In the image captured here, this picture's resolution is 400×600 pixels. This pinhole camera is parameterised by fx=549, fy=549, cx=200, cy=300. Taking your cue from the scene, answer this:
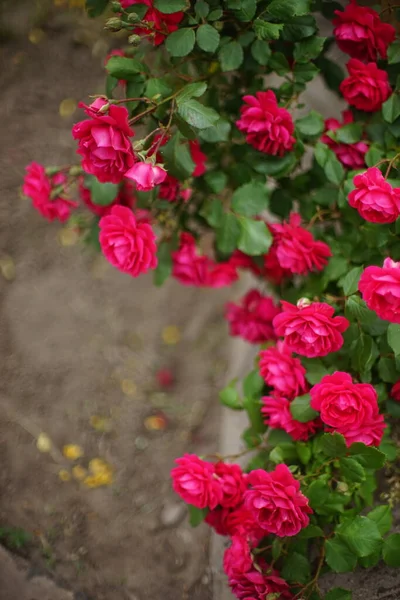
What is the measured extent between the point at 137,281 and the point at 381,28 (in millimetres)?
1392

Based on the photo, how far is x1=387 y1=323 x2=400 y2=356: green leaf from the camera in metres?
1.08

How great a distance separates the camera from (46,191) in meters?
1.43

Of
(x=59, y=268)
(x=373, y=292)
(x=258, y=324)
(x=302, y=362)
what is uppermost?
(x=373, y=292)

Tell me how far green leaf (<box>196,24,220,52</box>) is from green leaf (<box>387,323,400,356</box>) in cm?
69

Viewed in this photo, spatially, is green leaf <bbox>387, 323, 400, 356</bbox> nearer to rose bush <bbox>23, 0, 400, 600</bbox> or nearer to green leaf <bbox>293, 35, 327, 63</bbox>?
rose bush <bbox>23, 0, 400, 600</bbox>

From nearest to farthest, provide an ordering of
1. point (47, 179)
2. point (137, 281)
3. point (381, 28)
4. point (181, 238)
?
point (381, 28)
point (47, 179)
point (181, 238)
point (137, 281)

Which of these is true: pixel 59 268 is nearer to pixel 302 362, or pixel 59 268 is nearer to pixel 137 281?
pixel 137 281

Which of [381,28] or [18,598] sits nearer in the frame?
[381,28]

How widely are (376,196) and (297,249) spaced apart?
0.27 meters

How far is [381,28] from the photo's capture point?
4.06 feet

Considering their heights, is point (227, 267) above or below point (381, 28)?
below

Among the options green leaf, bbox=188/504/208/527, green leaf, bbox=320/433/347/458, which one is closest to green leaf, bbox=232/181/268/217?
green leaf, bbox=320/433/347/458

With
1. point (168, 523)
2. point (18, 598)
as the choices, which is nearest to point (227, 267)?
point (168, 523)

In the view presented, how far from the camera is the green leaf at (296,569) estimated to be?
1196mm
